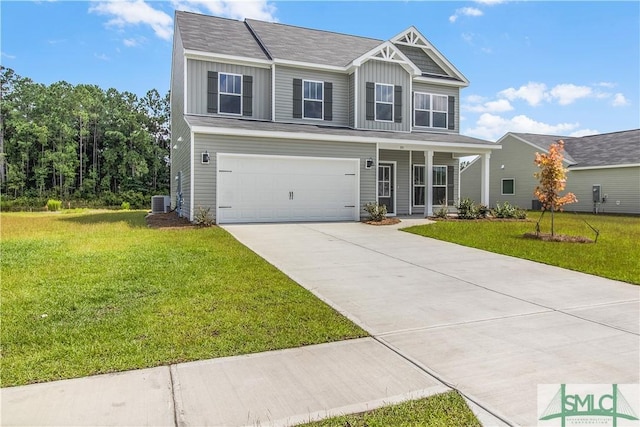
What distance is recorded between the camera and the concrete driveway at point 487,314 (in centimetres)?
314

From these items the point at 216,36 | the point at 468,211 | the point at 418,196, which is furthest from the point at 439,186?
the point at 216,36

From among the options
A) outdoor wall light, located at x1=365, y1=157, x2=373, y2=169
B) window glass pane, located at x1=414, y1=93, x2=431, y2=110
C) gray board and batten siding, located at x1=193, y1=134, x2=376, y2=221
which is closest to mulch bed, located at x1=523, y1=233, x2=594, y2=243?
gray board and batten siding, located at x1=193, y1=134, x2=376, y2=221

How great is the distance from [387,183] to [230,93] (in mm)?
7533

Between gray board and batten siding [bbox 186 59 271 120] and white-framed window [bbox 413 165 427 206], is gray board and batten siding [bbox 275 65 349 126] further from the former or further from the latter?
white-framed window [bbox 413 165 427 206]

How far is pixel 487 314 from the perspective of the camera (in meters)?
4.67

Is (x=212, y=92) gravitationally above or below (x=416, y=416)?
above

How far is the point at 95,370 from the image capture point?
3111 mm

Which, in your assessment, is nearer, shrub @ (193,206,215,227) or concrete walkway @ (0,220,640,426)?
concrete walkway @ (0,220,640,426)

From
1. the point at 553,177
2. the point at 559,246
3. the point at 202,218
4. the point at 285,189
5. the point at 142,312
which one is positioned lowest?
the point at 142,312

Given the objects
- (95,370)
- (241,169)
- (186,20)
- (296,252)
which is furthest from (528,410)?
(186,20)

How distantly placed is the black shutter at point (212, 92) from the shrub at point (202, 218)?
183 inches

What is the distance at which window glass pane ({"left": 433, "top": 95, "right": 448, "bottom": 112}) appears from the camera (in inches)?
756

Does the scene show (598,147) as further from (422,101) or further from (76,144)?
(76,144)

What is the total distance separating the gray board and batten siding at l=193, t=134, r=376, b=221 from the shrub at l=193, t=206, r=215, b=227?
0.38 meters
